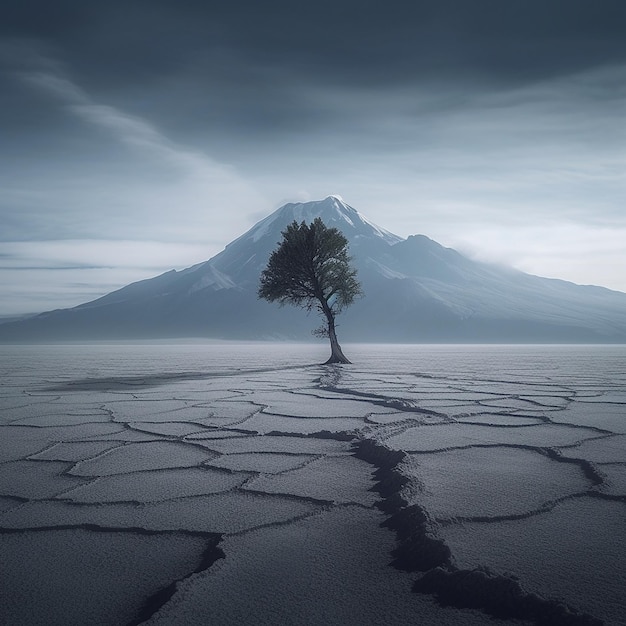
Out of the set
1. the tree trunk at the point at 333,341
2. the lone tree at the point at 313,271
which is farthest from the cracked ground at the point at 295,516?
the lone tree at the point at 313,271

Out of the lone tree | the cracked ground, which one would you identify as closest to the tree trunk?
the lone tree

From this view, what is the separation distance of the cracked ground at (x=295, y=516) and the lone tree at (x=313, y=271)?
1656 centimetres

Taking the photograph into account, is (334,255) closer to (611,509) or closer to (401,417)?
(401,417)

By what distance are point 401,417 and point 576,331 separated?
188 metres

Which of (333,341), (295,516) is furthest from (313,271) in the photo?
(295,516)

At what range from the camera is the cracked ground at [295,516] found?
2078mm

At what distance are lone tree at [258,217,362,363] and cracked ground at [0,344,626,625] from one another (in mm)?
16556

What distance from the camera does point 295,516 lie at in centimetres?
300

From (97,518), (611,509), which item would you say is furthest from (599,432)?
(97,518)

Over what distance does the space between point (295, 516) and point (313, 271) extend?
Result: 19.9 metres

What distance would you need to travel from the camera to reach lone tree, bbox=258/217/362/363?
2247cm

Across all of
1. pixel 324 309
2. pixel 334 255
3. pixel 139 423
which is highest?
pixel 334 255

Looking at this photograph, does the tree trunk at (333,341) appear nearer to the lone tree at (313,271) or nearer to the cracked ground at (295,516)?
the lone tree at (313,271)

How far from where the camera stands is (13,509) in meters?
3.19
